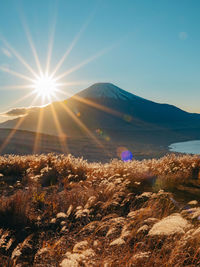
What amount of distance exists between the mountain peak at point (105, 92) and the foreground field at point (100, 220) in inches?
6422

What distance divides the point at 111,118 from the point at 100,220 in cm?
12547

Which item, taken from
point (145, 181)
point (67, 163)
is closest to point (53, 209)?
point (145, 181)

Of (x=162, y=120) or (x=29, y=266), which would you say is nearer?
(x=29, y=266)

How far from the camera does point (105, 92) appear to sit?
584 feet

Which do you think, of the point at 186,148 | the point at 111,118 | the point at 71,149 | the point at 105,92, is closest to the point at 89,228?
the point at 71,149

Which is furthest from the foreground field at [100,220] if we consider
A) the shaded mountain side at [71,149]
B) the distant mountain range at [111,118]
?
the distant mountain range at [111,118]

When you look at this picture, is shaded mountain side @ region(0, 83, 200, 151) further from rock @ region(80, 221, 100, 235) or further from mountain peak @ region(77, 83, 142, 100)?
rock @ region(80, 221, 100, 235)

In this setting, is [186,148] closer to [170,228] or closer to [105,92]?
[170,228]

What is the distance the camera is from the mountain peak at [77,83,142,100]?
170750mm

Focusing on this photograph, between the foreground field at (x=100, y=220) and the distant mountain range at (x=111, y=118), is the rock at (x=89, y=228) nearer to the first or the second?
the foreground field at (x=100, y=220)

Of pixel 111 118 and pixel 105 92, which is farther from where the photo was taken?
pixel 105 92

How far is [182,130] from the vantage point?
372 feet

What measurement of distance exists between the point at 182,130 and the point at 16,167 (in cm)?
Result: 11546

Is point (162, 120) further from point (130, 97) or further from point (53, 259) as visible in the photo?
point (53, 259)
